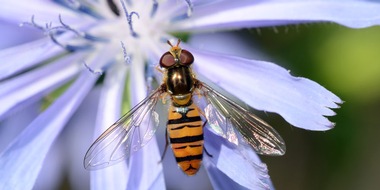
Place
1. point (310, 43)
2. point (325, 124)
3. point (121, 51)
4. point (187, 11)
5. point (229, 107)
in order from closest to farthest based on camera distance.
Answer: point (325, 124) → point (229, 107) → point (187, 11) → point (121, 51) → point (310, 43)

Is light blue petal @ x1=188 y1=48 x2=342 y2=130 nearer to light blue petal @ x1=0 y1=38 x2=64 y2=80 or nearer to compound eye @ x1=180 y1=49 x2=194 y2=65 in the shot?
compound eye @ x1=180 y1=49 x2=194 y2=65

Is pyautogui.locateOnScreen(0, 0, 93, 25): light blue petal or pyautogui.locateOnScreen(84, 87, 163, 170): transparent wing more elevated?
pyautogui.locateOnScreen(0, 0, 93, 25): light blue petal

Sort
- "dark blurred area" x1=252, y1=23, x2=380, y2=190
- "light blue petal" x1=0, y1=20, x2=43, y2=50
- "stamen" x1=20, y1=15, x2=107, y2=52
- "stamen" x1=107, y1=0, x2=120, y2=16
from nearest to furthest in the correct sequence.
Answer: "stamen" x1=20, y1=15, x2=107, y2=52 < "stamen" x1=107, y1=0, x2=120, y2=16 < "light blue petal" x1=0, y1=20, x2=43, y2=50 < "dark blurred area" x1=252, y1=23, x2=380, y2=190

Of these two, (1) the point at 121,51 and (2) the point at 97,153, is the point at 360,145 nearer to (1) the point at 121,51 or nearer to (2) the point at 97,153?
(1) the point at 121,51

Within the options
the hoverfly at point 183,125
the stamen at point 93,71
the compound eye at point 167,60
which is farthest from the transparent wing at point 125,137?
the stamen at point 93,71

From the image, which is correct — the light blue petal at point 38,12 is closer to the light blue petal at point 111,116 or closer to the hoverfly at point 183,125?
the light blue petal at point 111,116

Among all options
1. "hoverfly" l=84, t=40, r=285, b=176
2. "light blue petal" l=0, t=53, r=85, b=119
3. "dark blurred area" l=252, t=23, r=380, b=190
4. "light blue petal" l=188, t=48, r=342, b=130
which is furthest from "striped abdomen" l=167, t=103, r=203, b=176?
"dark blurred area" l=252, t=23, r=380, b=190

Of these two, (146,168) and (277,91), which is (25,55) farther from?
(277,91)

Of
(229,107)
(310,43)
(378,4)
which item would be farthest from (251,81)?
(310,43)
